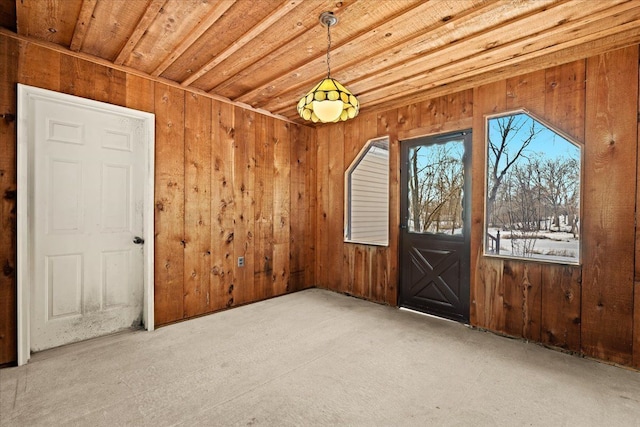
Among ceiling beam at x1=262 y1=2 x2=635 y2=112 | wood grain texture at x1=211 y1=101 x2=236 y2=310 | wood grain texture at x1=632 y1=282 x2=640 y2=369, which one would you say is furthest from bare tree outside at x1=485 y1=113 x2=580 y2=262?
wood grain texture at x1=211 y1=101 x2=236 y2=310

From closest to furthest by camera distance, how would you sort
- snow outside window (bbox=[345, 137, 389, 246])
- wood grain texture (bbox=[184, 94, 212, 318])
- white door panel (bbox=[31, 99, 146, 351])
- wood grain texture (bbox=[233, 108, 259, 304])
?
white door panel (bbox=[31, 99, 146, 351]) → wood grain texture (bbox=[184, 94, 212, 318]) → wood grain texture (bbox=[233, 108, 259, 304]) → snow outside window (bbox=[345, 137, 389, 246])

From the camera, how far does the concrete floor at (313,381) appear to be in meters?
Result: 1.81

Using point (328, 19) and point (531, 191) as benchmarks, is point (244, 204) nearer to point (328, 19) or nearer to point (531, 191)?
point (328, 19)

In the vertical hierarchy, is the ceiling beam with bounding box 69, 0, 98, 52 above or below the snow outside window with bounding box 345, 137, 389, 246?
above

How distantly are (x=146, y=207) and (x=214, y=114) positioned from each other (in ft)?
4.41

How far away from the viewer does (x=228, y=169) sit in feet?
12.3

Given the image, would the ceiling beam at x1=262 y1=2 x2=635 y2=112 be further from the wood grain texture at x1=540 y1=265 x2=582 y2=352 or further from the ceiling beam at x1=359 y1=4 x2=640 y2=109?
the wood grain texture at x1=540 y1=265 x2=582 y2=352

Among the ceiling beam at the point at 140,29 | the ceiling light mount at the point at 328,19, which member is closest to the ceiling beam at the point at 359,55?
the ceiling light mount at the point at 328,19

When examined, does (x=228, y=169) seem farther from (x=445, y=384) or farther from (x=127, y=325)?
(x=445, y=384)

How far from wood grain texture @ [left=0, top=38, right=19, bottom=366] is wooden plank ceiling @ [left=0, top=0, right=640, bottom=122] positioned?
0.31 metres

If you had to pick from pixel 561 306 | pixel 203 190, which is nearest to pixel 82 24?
pixel 203 190

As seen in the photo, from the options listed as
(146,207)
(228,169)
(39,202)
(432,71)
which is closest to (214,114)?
(228,169)

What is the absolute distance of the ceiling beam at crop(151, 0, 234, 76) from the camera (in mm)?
2030

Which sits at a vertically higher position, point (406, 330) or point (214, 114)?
point (214, 114)
